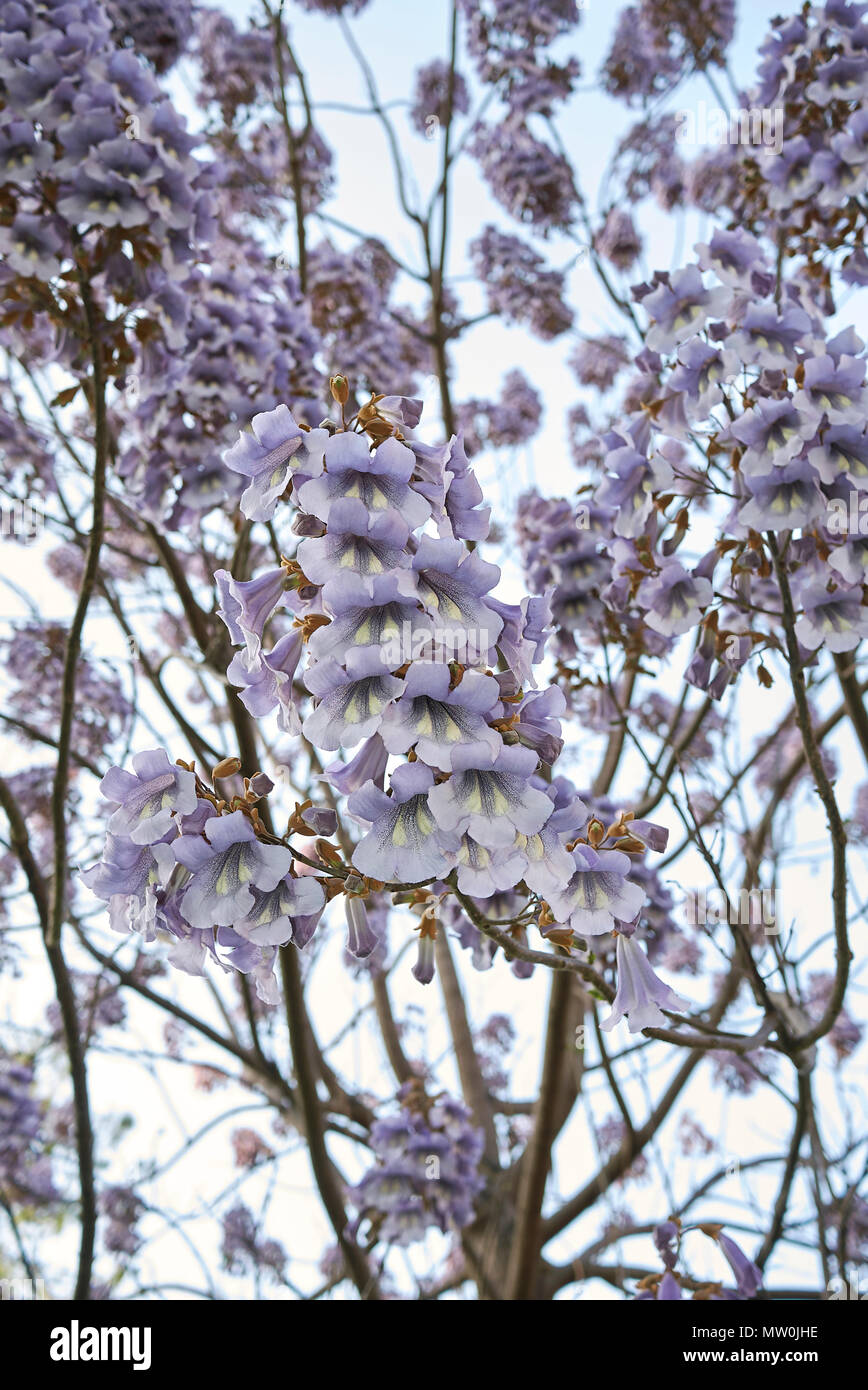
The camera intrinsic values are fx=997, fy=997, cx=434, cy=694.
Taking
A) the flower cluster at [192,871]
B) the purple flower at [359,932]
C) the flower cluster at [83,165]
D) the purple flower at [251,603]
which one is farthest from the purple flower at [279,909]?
the flower cluster at [83,165]

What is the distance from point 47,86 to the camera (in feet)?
9.99

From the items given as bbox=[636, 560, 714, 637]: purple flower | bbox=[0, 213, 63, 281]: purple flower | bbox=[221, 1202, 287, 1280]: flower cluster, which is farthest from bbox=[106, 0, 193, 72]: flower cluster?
bbox=[221, 1202, 287, 1280]: flower cluster

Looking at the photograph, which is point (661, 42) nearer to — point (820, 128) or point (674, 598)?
point (820, 128)

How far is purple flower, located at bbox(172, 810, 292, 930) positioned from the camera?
1.38 m

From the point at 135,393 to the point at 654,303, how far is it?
1850 millimetres

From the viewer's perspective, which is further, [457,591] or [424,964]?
[424,964]

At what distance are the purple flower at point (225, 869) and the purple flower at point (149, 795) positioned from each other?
0.13 ft

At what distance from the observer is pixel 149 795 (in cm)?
144

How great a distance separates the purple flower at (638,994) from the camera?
1612mm

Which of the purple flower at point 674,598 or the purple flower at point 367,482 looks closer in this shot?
the purple flower at point 367,482

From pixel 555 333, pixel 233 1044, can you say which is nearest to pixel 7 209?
pixel 233 1044

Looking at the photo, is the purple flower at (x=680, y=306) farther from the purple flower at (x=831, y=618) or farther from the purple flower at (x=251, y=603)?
the purple flower at (x=251, y=603)

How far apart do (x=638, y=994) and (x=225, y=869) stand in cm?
71

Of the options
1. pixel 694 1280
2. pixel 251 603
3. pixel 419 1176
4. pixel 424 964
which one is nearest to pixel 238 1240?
pixel 419 1176
